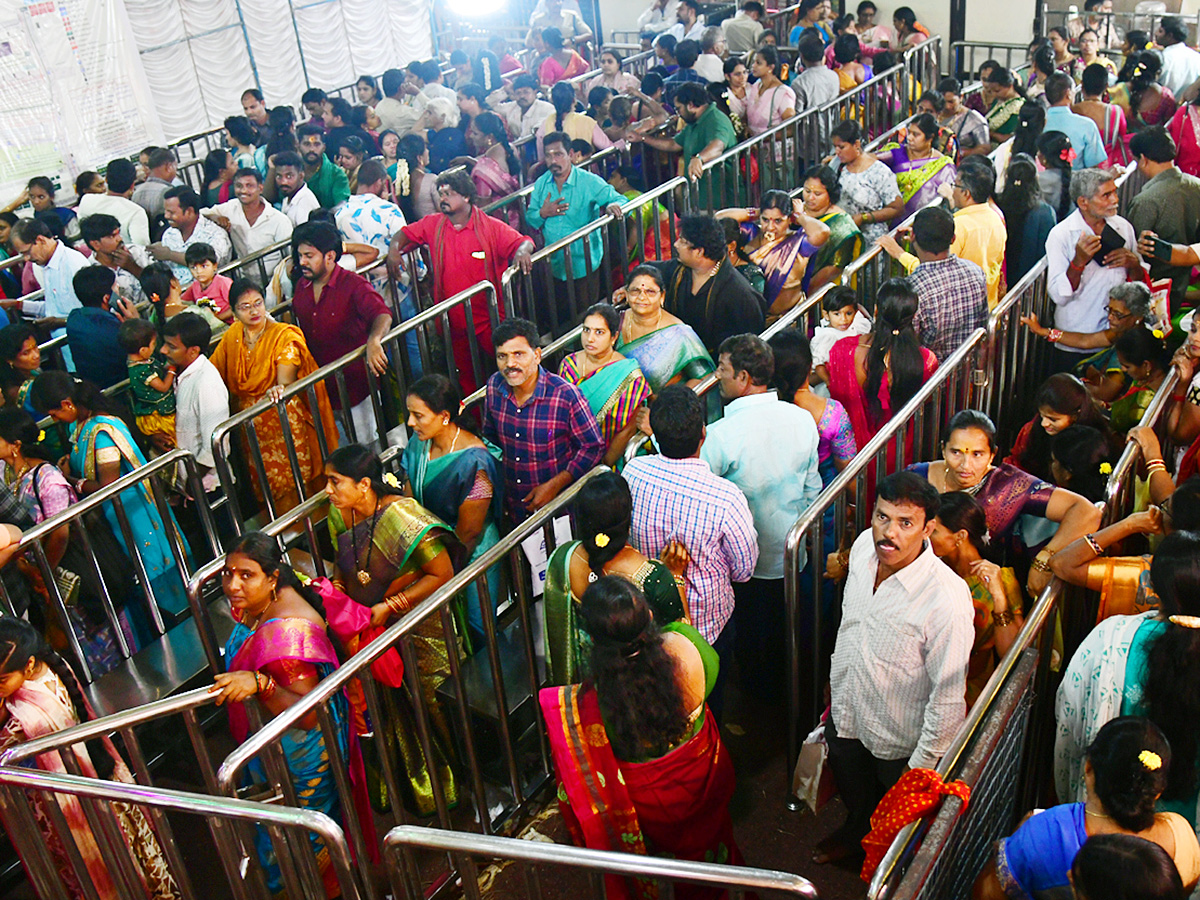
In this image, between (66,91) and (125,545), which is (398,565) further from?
(66,91)

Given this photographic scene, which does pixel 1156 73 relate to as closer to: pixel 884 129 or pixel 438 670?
pixel 884 129

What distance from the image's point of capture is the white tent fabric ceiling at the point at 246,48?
12.1m

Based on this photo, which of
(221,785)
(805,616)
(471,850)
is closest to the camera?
(471,850)

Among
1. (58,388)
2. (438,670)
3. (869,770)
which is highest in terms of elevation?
(58,388)

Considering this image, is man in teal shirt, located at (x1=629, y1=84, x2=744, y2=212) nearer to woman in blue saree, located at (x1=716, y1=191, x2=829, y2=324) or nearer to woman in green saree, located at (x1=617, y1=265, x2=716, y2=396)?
woman in blue saree, located at (x1=716, y1=191, x2=829, y2=324)

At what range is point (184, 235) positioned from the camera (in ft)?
22.1

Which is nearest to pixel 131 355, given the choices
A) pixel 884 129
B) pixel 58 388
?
pixel 58 388

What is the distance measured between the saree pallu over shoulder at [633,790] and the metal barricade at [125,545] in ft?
6.91

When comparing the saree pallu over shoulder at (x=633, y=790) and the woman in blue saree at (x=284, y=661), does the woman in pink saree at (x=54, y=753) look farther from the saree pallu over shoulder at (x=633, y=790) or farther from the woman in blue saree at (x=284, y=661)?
the saree pallu over shoulder at (x=633, y=790)

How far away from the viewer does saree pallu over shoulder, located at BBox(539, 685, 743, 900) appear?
2840 mm

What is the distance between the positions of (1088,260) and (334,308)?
379 centimetres

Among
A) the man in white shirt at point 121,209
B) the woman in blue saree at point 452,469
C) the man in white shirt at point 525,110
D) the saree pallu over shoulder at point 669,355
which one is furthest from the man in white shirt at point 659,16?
the woman in blue saree at point 452,469

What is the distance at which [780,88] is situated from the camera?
→ 27.1 ft

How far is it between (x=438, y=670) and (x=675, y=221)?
14.0ft
